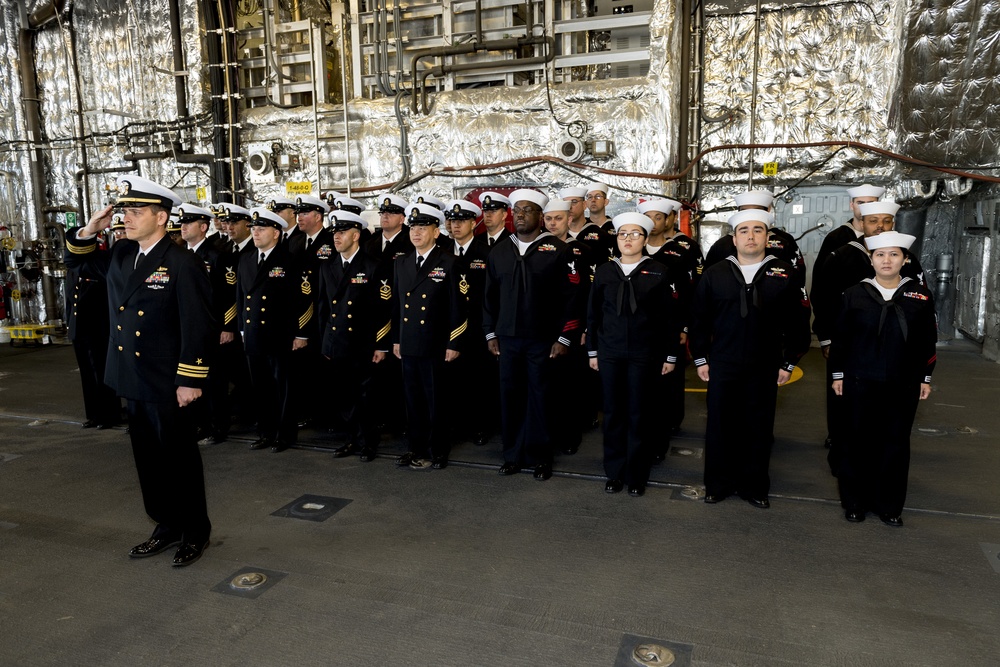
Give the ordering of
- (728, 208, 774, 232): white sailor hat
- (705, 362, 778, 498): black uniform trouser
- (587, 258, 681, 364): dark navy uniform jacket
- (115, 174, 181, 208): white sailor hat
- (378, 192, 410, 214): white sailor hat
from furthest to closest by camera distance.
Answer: (378, 192, 410, 214): white sailor hat, (587, 258, 681, 364): dark navy uniform jacket, (705, 362, 778, 498): black uniform trouser, (728, 208, 774, 232): white sailor hat, (115, 174, 181, 208): white sailor hat

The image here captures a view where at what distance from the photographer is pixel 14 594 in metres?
3.15

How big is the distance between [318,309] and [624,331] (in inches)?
93.7

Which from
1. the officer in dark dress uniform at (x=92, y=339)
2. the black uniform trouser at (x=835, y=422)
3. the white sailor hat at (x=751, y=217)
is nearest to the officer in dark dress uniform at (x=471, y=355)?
the white sailor hat at (x=751, y=217)

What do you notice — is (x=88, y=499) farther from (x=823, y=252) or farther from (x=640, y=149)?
(x=640, y=149)

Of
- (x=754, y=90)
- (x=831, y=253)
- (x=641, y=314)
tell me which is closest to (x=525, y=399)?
(x=641, y=314)

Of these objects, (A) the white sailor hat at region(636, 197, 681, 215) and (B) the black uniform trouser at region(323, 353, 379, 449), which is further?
(A) the white sailor hat at region(636, 197, 681, 215)

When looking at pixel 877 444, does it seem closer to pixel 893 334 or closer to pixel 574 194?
pixel 893 334

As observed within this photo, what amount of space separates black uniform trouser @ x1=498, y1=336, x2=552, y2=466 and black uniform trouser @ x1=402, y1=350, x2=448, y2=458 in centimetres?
43

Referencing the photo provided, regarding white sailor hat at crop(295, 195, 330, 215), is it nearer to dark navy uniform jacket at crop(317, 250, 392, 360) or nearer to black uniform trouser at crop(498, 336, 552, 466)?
dark navy uniform jacket at crop(317, 250, 392, 360)

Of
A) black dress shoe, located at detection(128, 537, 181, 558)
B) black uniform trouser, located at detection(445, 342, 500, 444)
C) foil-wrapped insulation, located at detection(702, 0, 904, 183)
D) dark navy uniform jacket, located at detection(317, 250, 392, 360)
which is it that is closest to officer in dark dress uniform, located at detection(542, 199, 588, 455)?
black uniform trouser, located at detection(445, 342, 500, 444)

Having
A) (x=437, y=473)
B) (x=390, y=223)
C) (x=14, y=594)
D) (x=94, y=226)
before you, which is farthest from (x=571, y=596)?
(x=390, y=223)

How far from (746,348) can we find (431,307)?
6.49 ft

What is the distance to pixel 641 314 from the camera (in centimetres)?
408

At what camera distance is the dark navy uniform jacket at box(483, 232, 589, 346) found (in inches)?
176
